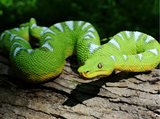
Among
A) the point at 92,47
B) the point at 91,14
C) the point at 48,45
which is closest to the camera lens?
the point at 92,47

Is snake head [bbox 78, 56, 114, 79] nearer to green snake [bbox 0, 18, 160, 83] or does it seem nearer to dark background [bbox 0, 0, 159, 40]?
green snake [bbox 0, 18, 160, 83]

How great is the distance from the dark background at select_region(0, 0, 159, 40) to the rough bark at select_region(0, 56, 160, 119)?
3.30 m

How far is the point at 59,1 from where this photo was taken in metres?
6.39

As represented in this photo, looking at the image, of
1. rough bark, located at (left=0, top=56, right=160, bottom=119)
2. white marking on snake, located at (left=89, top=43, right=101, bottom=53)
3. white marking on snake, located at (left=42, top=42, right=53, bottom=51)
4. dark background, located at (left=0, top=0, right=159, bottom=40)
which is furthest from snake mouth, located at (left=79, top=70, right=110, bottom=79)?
dark background, located at (left=0, top=0, right=159, bottom=40)

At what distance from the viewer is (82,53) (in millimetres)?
3291

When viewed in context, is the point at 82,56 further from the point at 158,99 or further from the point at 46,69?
the point at 158,99

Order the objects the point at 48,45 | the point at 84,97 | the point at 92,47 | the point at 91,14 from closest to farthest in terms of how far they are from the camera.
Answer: the point at 84,97 < the point at 92,47 < the point at 48,45 < the point at 91,14

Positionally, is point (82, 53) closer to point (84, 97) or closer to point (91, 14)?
point (84, 97)

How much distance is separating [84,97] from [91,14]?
456cm

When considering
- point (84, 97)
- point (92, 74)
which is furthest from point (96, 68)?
point (84, 97)

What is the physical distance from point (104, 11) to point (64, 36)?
386 centimetres

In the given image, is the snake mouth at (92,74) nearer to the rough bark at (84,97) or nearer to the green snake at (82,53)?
the green snake at (82,53)

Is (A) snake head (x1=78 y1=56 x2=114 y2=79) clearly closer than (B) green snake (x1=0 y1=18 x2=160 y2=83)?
Yes

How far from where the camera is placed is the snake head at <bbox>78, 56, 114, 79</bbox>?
2428 mm
